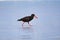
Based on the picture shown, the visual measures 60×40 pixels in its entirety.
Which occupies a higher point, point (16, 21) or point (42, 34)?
point (16, 21)

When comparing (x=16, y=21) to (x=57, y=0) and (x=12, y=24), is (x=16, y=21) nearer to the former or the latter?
(x=12, y=24)

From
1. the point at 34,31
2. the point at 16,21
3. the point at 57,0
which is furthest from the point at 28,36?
the point at 57,0

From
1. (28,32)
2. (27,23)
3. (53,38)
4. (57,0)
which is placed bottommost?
(53,38)

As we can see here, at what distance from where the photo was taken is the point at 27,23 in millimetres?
1771

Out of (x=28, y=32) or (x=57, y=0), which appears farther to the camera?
(x=57, y=0)

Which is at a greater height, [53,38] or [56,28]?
[56,28]

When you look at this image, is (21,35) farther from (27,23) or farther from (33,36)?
(27,23)

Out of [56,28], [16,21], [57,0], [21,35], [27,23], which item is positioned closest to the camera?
[21,35]

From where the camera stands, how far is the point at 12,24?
70.8 inches

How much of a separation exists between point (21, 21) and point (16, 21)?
9 centimetres

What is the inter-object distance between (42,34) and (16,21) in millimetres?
492

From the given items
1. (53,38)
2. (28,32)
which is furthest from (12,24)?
(53,38)

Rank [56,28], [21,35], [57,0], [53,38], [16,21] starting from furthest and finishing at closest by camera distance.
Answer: [57,0] < [16,21] < [56,28] < [21,35] < [53,38]

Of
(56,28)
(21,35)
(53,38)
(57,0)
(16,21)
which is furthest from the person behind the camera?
(57,0)
